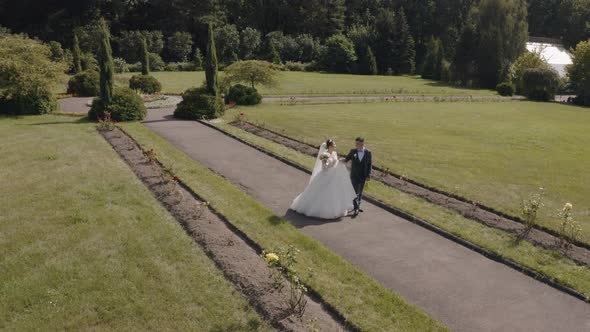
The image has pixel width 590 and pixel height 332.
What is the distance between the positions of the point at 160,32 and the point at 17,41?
139 ft

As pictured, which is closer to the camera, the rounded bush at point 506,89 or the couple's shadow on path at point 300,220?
the couple's shadow on path at point 300,220

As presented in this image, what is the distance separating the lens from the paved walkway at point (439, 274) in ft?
23.6

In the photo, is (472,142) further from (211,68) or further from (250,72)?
(250,72)

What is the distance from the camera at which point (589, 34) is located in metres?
80.1

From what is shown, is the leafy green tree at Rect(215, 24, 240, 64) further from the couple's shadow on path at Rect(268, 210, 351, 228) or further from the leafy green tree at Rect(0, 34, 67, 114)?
the couple's shadow on path at Rect(268, 210, 351, 228)

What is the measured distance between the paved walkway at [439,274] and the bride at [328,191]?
30 centimetres

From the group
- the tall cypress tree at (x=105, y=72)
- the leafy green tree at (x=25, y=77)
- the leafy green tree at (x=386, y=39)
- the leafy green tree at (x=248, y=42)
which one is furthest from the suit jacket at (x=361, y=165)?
the leafy green tree at (x=386, y=39)

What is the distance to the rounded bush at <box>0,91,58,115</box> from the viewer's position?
2438 cm

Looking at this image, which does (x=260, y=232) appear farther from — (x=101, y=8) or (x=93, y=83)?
(x=101, y=8)

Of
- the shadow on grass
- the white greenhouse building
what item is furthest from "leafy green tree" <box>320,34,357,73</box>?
the shadow on grass

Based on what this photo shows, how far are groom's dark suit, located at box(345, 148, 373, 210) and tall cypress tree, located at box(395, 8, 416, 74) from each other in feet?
214

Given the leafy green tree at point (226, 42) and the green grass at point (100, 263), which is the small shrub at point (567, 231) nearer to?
the green grass at point (100, 263)

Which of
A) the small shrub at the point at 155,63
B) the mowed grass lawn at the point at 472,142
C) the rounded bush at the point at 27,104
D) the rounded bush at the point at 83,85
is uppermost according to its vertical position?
the small shrub at the point at 155,63

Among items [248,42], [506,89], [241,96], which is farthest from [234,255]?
[248,42]
